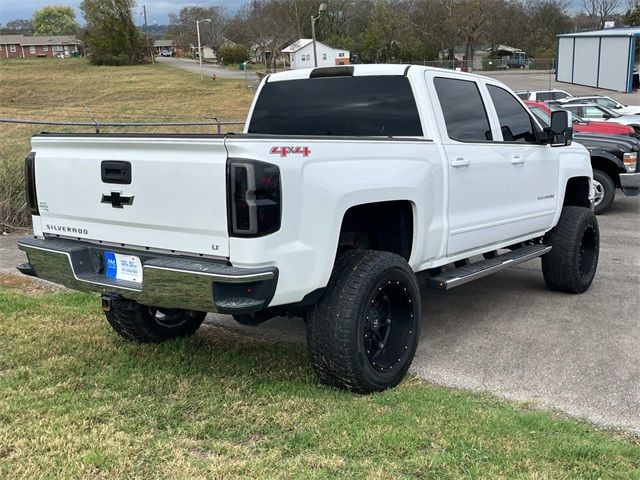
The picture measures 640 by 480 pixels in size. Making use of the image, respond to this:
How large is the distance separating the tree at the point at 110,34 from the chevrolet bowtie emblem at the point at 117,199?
8654 centimetres

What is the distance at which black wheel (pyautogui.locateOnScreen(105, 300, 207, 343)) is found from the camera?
481 centimetres

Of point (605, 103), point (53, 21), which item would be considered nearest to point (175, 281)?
point (605, 103)

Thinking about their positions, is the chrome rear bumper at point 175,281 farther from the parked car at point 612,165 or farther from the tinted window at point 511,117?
the parked car at point 612,165

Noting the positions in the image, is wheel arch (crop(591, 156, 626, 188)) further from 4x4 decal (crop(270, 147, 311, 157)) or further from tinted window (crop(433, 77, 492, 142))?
4x4 decal (crop(270, 147, 311, 157))

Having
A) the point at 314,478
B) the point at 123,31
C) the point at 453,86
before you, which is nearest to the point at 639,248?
the point at 453,86

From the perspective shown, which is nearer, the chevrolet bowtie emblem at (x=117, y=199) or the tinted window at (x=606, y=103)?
the chevrolet bowtie emblem at (x=117, y=199)

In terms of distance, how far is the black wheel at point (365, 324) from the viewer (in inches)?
150

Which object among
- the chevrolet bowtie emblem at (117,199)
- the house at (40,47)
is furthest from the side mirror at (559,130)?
the house at (40,47)

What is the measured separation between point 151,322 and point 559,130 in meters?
3.77

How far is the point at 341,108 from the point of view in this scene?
5168mm

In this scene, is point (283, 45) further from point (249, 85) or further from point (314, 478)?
point (314, 478)

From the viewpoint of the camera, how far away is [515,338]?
5.27m

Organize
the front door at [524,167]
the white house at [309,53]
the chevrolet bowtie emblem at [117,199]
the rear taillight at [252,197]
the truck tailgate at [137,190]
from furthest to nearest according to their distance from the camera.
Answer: the white house at [309,53] < the front door at [524,167] < the chevrolet bowtie emblem at [117,199] < the truck tailgate at [137,190] < the rear taillight at [252,197]

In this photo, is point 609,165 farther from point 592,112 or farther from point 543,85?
point 543,85
